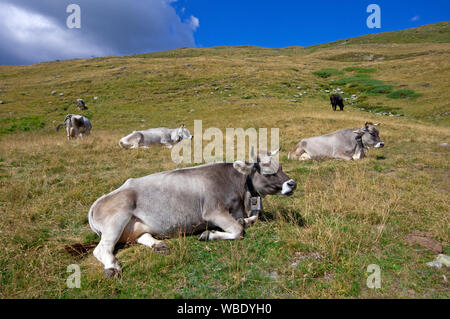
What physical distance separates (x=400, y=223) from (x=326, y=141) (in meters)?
7.63

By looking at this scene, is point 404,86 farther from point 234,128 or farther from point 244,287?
point 244,287

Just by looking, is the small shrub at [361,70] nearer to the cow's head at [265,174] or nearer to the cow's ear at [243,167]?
the cow's head at [265,174]

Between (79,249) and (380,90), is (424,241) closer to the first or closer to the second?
(79,249)

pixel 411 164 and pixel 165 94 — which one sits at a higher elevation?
pixel 165 94

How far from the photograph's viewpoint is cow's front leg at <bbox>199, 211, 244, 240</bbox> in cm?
511

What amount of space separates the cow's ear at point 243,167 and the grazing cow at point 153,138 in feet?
37.1

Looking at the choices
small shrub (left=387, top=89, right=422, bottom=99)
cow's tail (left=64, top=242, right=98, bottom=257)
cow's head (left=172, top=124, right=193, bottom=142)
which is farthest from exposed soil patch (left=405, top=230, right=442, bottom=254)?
small shrub (left=387, top=89, right=422, bottom=99)

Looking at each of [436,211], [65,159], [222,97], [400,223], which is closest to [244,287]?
[400,223]

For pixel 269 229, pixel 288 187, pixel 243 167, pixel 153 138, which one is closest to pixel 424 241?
pixel 288 187

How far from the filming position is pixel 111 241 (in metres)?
4.52

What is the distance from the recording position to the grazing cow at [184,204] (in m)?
4.80

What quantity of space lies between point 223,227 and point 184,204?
90cm

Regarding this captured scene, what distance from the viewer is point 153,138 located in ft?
55.9

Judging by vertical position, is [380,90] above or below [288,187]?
above
